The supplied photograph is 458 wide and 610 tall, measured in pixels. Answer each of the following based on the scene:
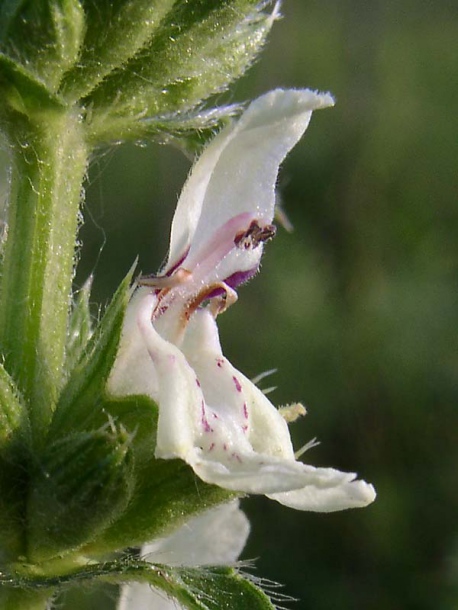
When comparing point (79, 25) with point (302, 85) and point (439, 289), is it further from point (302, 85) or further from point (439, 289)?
point (302, 85)

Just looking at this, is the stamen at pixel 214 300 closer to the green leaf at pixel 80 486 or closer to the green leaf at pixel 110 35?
the green leaf at pixel 80 486

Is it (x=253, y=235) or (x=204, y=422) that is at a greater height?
(x=253, y=235)

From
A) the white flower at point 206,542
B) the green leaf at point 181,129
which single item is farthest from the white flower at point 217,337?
the white flower at point 206,542

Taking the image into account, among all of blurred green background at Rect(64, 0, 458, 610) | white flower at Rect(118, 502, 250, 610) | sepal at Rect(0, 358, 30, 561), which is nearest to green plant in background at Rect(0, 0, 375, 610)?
sepal at Rect(0, 358, 30, 561)

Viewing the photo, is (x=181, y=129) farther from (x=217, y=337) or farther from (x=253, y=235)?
(x=217, y=337)

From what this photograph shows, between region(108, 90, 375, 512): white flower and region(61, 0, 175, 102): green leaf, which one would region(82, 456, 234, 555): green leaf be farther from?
region(61, 0, 175, 102): green leaf

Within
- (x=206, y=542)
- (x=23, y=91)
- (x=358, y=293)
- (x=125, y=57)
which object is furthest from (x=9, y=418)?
(x=358, y=293)
